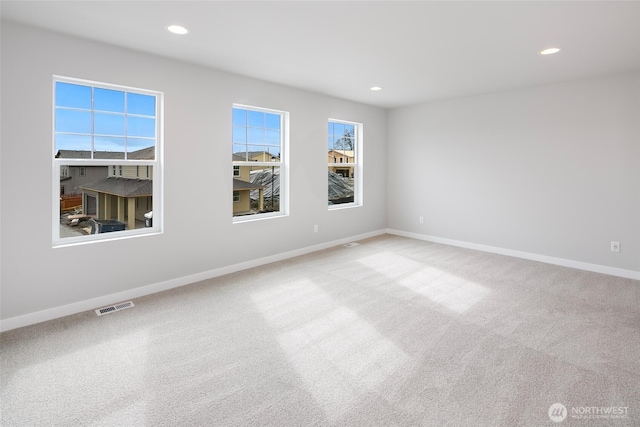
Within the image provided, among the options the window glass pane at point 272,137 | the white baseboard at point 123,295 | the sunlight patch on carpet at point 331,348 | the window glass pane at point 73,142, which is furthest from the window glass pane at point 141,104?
the sunlight patch on carpet at point 331,348

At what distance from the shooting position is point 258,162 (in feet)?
15.0

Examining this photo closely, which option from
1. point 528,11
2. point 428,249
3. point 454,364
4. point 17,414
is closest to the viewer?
point 17,414

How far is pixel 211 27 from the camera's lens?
110 inches

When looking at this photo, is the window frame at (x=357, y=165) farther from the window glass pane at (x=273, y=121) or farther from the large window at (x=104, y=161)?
the large window at (x=104, y=161)

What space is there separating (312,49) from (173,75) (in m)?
1.52

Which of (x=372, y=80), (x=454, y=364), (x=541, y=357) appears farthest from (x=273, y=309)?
(x=372, y=80)

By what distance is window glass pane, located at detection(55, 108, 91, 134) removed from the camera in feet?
9.90

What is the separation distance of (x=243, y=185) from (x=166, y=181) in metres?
1.09

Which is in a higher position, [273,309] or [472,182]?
[472,182]

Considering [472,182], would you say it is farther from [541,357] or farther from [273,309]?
[273,309]

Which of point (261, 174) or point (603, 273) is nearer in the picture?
point (603, 273)

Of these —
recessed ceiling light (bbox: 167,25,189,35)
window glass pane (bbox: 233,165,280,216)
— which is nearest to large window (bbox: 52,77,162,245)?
recessed ceiling light (bbox: 167,25,189,35)

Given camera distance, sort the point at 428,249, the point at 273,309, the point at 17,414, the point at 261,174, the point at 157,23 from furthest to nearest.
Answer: the point at 428,249, the point at 261,174, the point at 273,309, the point at 157,23, the point at 17,414

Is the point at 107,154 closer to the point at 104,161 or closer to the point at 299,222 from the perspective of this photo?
the point at 104,161
